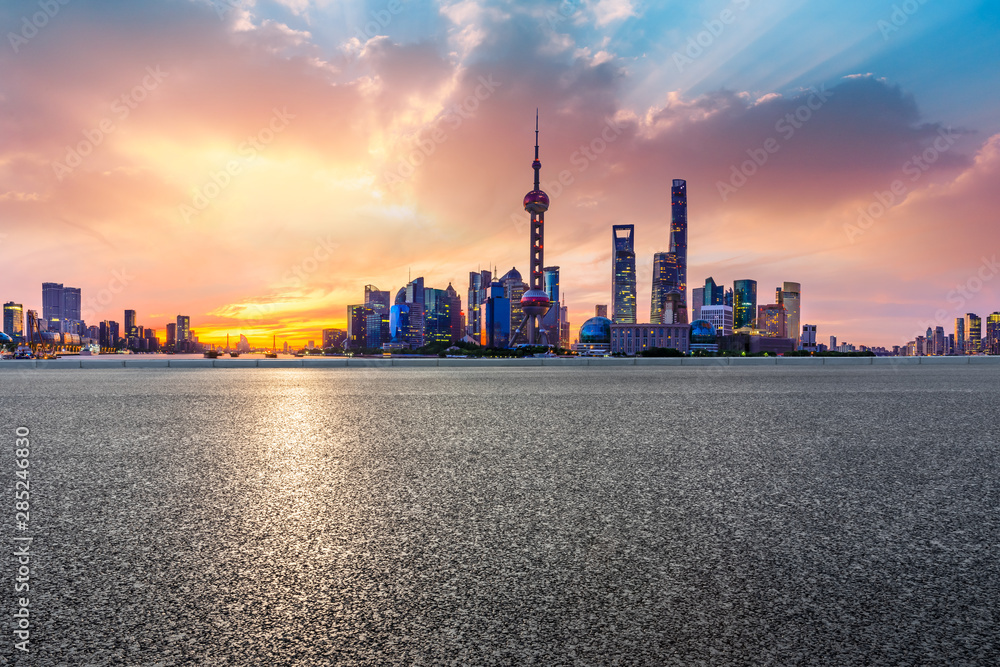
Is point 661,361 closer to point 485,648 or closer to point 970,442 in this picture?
point 970,442

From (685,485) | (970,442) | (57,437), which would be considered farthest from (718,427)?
(57,437)

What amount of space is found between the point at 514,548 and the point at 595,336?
160680mm

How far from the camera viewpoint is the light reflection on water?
2385mm

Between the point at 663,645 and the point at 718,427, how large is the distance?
6.64 m

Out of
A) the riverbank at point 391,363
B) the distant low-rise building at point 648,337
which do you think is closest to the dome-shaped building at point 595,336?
the distant low-rise building at point 648,337

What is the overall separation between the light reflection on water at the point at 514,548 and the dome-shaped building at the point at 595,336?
15269 centimetres

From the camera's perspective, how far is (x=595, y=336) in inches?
6363

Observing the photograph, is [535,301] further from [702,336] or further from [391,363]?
[391,363]

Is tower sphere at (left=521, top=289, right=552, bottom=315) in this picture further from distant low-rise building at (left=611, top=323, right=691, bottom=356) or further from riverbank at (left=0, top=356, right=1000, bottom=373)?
riverbank at (left=0, top=356, right=1000, bottom=373)

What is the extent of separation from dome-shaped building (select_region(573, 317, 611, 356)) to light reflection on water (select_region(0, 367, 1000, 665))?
15269cm

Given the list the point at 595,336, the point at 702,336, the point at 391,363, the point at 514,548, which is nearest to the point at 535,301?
the point at 595,336

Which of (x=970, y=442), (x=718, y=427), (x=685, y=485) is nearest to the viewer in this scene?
(x=685, y=485)

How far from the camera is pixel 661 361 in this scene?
36250 millimetres

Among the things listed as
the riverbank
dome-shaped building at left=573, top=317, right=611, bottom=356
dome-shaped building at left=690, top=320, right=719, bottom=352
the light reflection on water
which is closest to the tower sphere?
dome-shaped building at left=573, top=317, right=611, bottom=356
